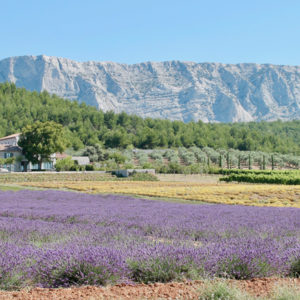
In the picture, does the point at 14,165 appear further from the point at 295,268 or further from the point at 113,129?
the point at 295,268

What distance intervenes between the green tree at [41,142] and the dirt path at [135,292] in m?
66.5

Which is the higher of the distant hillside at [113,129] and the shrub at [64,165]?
the distant hillside at [113,129]

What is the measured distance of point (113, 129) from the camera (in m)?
132

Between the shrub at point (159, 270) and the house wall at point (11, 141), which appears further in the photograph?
the house wall at point (11, 141)

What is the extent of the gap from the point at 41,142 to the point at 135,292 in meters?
68.4

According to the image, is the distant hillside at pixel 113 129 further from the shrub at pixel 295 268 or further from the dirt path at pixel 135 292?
the dirt path at pixel 135 292

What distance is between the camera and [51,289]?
19.1 feet

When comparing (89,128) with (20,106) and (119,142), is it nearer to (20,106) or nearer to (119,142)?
(119,142)

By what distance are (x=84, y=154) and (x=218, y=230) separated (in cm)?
8726

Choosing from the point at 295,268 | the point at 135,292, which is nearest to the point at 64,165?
the point at 295,268

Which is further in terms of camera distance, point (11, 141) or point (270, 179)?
point (11, 141)

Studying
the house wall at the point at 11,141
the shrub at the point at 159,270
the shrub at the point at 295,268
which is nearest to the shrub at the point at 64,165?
the house wall at the point at 11,141

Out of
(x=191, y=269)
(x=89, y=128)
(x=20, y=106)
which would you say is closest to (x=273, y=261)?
(x=191, y=269)

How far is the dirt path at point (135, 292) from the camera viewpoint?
17.8ft
